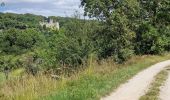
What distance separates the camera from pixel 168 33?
46.5 meters

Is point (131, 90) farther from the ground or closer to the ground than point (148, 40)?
farther from the ground

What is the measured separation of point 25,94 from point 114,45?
70.5 ft

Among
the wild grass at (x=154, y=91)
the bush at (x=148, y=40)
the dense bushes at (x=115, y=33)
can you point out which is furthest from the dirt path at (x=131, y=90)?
the bush at (x=148, y=40)

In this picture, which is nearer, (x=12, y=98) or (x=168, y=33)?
(x=12, y=98)

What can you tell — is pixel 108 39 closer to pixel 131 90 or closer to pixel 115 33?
pixel 115 33

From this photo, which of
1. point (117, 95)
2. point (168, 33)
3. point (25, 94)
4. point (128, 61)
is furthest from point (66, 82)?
point (168, 33)

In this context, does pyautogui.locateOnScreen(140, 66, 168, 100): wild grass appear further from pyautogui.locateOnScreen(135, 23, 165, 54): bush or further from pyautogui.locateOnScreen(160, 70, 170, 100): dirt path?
pyautogui.locateOnScreen(135, 23, 165, 54): bush

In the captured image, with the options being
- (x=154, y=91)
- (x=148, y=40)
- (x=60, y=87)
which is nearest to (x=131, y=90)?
(x=154, y=91)

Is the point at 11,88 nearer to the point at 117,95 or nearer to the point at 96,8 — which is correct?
the point at 117,95

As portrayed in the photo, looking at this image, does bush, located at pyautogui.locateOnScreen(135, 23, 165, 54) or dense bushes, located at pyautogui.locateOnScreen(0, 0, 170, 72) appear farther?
bush, located at pyautogui.locateOnScreen(135, 23, 165, 54)

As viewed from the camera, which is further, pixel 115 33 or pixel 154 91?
pixel 115 33

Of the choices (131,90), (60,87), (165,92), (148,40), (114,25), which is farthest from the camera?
(148,40)

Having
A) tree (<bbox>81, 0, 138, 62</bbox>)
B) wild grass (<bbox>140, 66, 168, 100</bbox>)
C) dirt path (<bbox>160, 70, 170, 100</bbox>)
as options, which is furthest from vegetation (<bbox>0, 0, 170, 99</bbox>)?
dirt path (<bbox>160, 70, 170, 100</bbox>)

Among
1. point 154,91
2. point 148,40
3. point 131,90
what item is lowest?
point 148,40
